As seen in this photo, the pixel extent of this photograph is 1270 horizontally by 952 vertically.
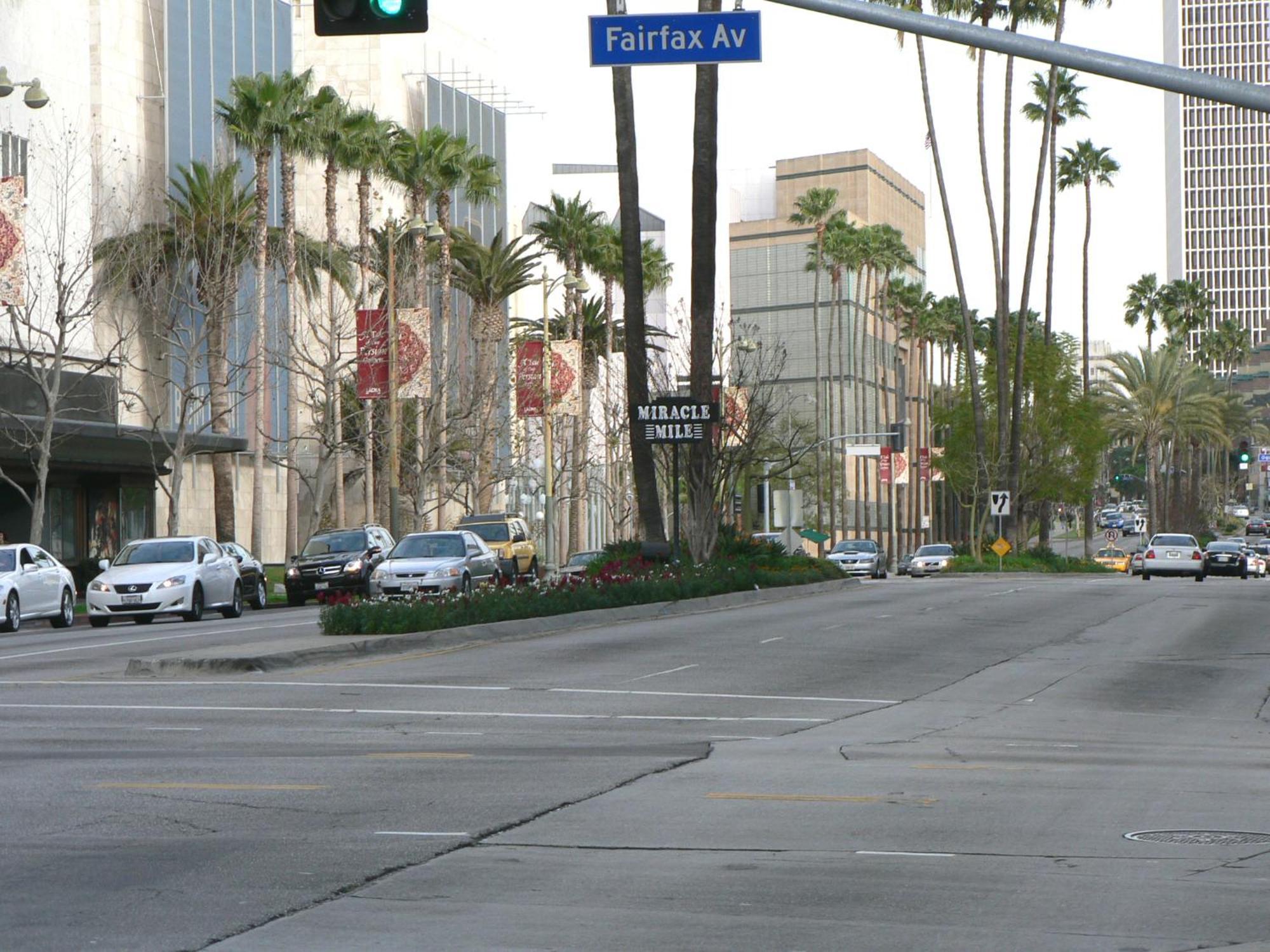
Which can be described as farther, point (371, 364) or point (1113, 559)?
point (1113, 559)

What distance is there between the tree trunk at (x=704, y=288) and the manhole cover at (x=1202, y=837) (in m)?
26.8

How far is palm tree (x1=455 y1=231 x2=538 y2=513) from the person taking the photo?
61.5 meters

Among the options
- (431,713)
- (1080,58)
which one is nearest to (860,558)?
(431,713)

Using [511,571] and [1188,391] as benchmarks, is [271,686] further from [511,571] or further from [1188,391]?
[1188,391]

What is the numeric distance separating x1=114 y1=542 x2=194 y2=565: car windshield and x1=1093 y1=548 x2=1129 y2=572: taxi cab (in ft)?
159

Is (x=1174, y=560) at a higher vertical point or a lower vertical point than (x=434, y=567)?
lower

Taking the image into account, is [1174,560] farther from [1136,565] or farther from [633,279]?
[633,279]

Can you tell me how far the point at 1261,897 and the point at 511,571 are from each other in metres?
34.7

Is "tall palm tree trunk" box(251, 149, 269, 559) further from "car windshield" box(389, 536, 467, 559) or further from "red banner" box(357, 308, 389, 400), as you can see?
"car windshield" box(389, 536, 467, 559)

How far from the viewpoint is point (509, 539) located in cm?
4466

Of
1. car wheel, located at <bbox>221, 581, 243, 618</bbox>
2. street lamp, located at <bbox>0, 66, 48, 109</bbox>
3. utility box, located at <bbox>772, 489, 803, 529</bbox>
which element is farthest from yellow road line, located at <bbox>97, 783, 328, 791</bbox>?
utility box, located at <bbox>772, 489, 803, 529</bbox>

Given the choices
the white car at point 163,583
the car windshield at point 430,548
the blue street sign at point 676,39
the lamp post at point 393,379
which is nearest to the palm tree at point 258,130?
the lamp post at point 393,379

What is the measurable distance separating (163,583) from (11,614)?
268 cm

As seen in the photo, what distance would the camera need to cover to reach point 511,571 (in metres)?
41.9
